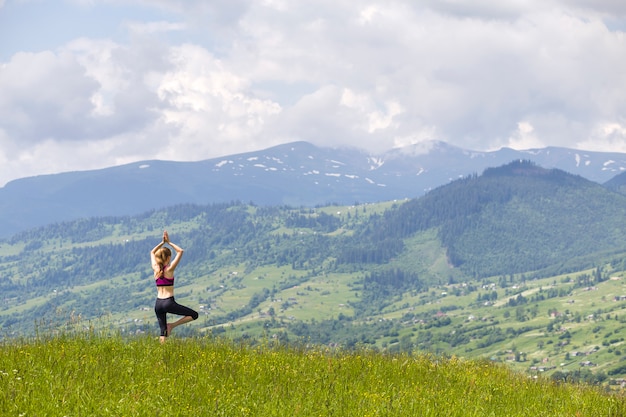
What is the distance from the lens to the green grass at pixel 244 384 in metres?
10.2

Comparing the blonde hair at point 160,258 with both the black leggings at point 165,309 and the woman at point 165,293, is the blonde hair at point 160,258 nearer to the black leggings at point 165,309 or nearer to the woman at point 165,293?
the woman at point 165,293

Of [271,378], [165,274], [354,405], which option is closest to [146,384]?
[271,378]

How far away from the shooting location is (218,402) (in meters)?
10.4

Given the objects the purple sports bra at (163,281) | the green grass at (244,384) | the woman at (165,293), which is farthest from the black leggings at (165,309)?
the green grass at (244,384)

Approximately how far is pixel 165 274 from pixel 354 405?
21.8 feet

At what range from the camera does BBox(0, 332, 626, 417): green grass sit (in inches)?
402

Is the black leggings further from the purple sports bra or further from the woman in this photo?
the purple sports bra

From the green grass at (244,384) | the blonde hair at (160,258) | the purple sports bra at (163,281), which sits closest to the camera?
the green grass at (244,384)

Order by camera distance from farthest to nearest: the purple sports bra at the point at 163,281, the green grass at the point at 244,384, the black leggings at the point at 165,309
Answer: the purple sports bra at the point at 163,281, the black leggings at the point at 165,309, the green grass at the point at 244,384

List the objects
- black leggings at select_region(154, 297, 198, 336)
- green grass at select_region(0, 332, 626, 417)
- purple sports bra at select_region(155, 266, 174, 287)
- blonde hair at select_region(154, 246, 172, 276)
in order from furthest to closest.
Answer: blonde hair at select_region(154, 246, 172, 276)
purple sports bra at select_region(155, 266, 174, 287)
black leggings at select_region(154, 297, 198, 336)
green grass at select_region(0, 332, 626, 417)

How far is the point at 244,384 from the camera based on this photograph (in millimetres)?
11891

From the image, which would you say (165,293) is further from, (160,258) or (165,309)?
(160,258)

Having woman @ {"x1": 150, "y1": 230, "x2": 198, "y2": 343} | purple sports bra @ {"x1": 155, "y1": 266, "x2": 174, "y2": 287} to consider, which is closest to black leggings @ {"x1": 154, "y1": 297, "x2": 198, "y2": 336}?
woman @ {"x1": 150, "y1": 230, "x2": 198, "y2": 343}

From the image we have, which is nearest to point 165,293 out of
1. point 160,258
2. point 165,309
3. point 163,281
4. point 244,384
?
point 163,281
